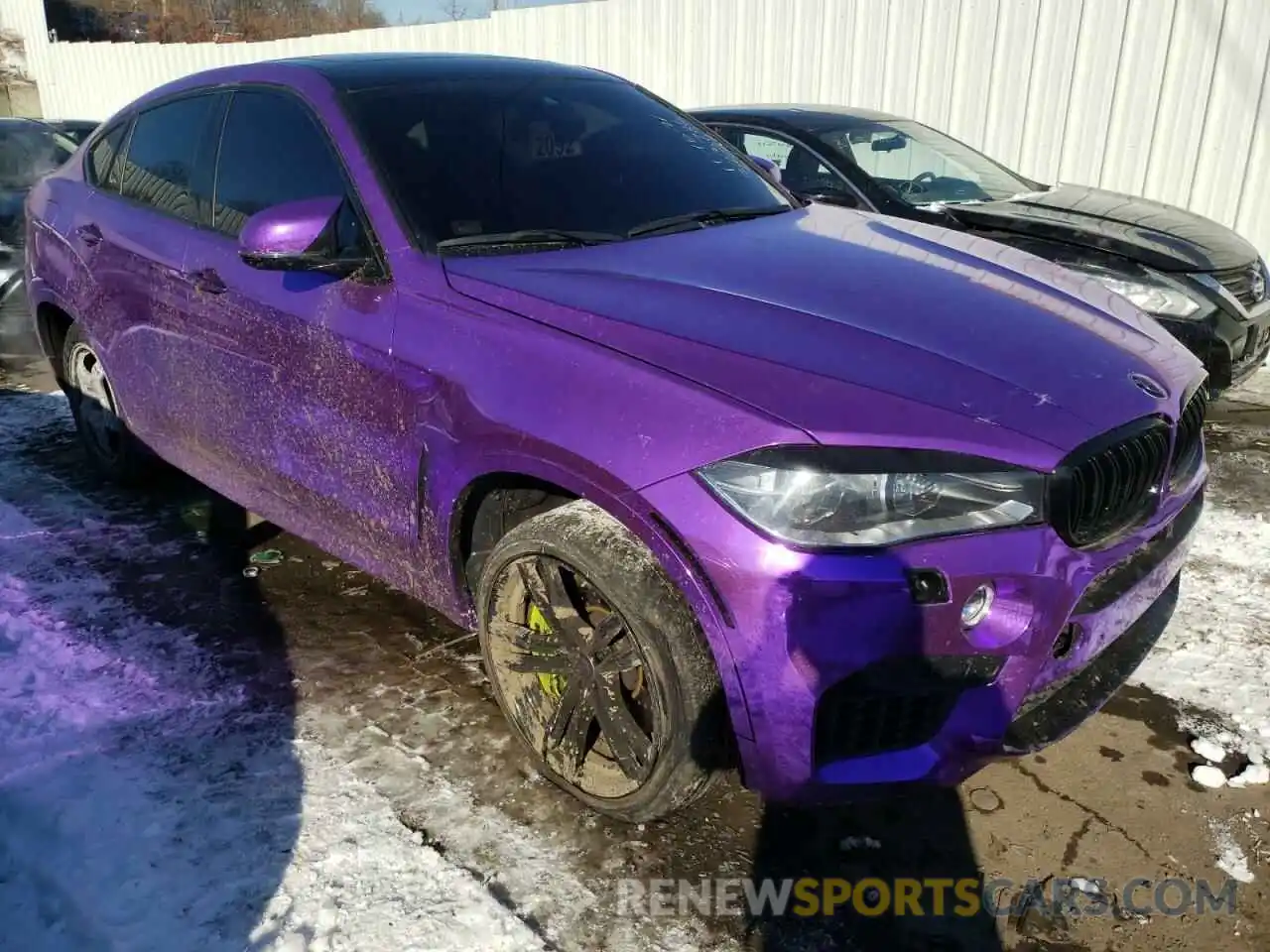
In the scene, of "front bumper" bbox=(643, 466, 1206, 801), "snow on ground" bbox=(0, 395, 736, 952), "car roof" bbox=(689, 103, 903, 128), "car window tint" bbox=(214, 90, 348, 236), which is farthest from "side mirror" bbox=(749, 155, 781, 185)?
"snow on ground" bbox=(0, 395, 736, 952)

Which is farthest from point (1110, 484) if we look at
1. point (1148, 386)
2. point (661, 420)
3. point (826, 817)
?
point (826, 817)

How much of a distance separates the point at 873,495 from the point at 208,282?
7.77 feet

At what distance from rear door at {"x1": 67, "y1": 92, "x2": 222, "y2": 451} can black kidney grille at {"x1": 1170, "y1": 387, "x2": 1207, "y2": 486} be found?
302cm

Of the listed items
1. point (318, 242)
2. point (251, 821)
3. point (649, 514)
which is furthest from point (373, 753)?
point (318, 242)

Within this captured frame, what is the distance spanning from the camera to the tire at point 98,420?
172 inches

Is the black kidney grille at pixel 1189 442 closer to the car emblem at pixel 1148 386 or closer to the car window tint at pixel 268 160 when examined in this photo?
the car emblem at pixel 1148 386

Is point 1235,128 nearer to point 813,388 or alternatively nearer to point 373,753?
point 813,388

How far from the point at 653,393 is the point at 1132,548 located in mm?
1110

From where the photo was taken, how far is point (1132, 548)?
7.23 feet

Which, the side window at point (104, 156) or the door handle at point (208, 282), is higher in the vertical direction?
the side window at point (104, 156)

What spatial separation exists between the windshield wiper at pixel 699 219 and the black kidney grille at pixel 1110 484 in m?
1.39

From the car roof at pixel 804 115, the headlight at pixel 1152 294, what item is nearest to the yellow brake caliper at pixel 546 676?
the headlight at pixel 1152 294

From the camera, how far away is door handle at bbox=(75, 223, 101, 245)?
397 centimetres

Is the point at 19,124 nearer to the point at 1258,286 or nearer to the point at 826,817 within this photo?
the point at 826,817
